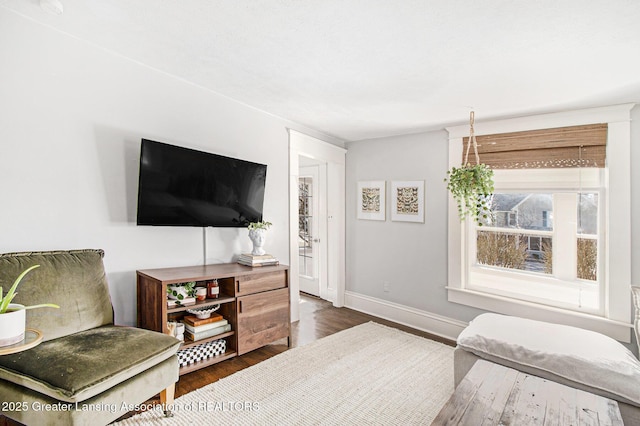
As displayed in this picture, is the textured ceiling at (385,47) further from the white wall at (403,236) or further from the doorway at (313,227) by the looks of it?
the doorway at (313,227)

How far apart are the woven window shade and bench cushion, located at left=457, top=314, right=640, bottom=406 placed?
1515mm

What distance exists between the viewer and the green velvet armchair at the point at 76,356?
53.4 inches

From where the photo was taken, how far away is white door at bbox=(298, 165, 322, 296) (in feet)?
16.3

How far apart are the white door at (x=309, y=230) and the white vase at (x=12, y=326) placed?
3.80 m

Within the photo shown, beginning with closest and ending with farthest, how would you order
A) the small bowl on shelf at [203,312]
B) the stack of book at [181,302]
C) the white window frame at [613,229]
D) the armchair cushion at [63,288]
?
the armchair cushion at [63,288] < the stack of book at [181,302] < the small bowl on shelf at [203,312] < the white window frame at [613,229]

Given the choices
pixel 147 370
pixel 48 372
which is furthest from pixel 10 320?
pixel 147 370

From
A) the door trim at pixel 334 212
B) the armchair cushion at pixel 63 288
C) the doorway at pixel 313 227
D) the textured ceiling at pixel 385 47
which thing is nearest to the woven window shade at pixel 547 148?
the textured ceiling at pixel 385 47

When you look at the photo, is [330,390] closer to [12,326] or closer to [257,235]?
[257,235]

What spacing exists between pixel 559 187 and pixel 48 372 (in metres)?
3.95

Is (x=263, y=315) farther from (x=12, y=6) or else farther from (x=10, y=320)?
(x=12, y=6)

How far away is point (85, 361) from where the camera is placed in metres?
1.49

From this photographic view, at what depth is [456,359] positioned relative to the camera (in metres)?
2.36

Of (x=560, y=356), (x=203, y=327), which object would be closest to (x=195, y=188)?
(x=203, y=327)

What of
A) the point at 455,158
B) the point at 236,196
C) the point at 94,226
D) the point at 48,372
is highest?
the point at 455,158
